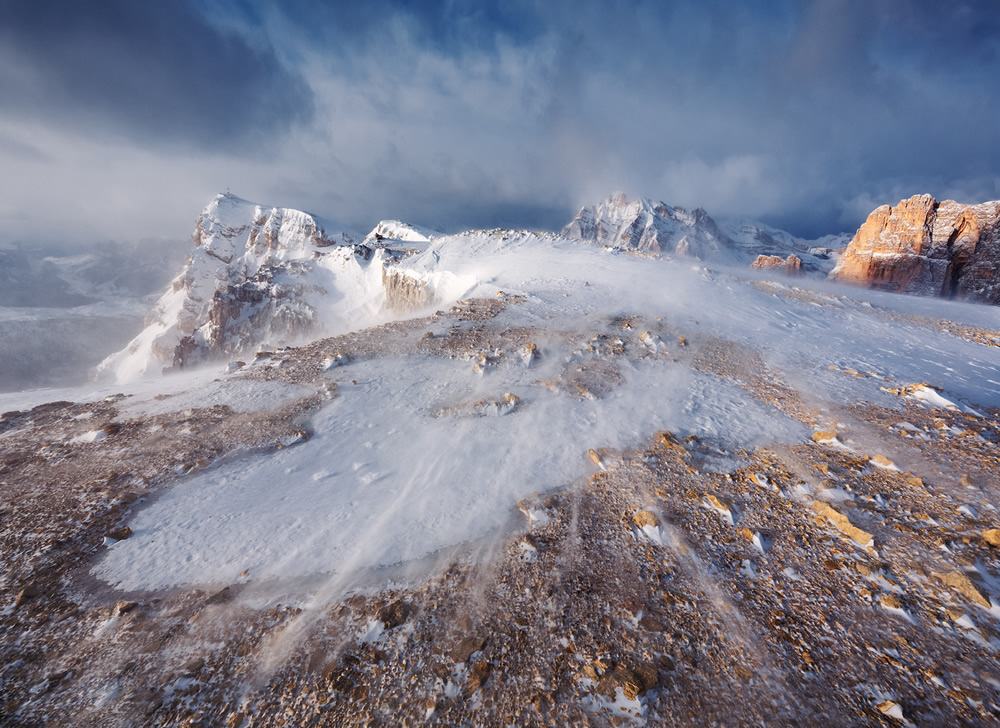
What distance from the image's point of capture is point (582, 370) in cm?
1155

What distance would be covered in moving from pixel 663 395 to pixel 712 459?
2.72 meters

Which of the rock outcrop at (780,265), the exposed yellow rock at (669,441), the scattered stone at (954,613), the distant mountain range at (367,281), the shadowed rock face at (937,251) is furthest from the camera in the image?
the rock outcrop at (780,265)

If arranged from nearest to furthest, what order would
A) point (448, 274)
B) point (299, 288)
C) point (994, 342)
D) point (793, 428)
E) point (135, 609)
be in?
point (135, 609)
point (793, 428)
point (994, 342)
point (448, 274)
point (299, 288)

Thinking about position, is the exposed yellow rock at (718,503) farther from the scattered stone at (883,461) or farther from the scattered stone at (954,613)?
the scattered stone at (883,461)

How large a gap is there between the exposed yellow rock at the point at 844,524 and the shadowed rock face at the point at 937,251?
65528 millimetres

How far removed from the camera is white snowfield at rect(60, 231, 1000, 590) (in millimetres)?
5887

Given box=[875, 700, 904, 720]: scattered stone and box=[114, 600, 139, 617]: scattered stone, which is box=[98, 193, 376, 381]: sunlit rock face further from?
box=[875, 700, 904, 720]: scattered stone

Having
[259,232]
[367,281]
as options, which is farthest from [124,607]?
[259,232]

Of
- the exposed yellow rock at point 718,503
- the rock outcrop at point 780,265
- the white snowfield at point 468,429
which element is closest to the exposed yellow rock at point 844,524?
the exposed yellow rock at point 718,503

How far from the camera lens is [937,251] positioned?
4947 centimetres

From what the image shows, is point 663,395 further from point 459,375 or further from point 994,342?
point 994,342

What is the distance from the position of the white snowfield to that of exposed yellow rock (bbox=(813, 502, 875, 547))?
1.83 metres

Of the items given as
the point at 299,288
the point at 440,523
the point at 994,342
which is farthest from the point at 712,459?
the point at 299,288

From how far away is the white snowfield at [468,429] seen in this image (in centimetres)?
589
